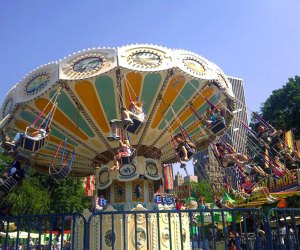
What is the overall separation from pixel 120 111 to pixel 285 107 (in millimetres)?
24026

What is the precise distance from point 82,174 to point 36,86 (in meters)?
7.26

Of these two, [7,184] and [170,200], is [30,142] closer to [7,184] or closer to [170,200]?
[7,184]

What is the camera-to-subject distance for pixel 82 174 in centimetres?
1770

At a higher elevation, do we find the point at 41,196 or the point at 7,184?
the point at 41,196

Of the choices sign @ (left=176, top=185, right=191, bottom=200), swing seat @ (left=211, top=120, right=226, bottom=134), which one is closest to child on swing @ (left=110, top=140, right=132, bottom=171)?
swing seat @ (left=211, top=120, right=226, bottom=134)

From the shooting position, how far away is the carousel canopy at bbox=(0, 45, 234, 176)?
1082 cm

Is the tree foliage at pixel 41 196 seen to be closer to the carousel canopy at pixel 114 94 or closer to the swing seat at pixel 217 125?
the carousel canopy at pixel 114 94

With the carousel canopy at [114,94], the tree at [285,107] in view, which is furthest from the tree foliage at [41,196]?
the tree at [285,107]

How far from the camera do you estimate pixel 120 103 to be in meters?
12.0

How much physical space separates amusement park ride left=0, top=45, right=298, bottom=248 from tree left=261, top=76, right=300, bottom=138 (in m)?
17.3

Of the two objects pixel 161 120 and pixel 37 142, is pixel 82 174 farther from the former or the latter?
pixel 37 142

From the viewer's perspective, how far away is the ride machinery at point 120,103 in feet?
35.6

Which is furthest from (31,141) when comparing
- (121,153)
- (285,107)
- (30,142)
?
(285,107)

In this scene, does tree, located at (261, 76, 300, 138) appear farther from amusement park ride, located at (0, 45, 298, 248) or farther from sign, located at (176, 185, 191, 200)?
amusement park ride, located at (0, 45, 298, 248)
